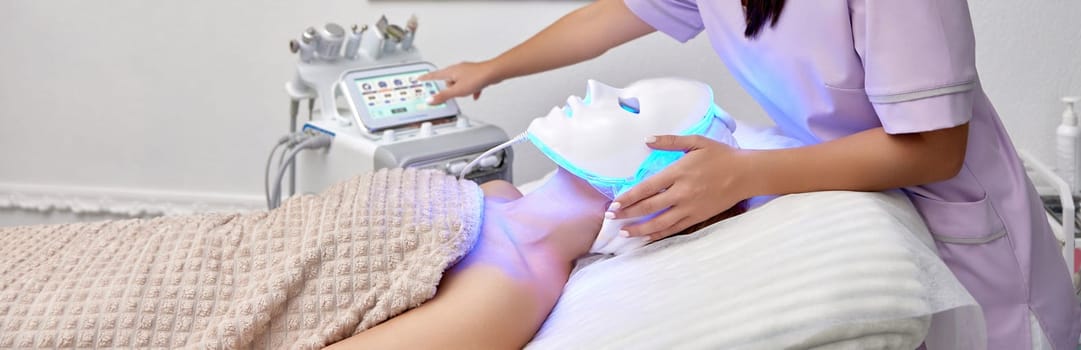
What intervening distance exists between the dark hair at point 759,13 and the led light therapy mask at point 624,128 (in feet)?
0.40

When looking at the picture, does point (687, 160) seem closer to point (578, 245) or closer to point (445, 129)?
point (578, 245)

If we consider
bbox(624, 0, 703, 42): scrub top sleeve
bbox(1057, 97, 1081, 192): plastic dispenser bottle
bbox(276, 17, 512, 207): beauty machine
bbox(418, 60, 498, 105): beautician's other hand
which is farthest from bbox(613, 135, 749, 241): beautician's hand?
bbox(1057, 97, 1081, 192): plastic dispenser bottle

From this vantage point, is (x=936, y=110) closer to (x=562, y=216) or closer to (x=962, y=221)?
(x=962, y=221)

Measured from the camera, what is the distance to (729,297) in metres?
0.96

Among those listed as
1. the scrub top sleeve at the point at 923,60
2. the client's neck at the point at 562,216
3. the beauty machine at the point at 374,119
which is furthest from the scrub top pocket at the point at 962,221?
the beauty machine at the point at 374,119

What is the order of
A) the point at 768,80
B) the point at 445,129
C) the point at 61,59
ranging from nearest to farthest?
the point at 768,80 → the point at 445,129 → the point at 61,59

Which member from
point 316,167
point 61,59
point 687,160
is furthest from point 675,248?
point 61,59

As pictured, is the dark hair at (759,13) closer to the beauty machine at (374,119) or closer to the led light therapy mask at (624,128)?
the led light therapy mask at (624,128)

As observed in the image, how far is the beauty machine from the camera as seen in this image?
1653 mm

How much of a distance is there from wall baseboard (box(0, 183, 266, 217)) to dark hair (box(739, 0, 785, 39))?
1716mm

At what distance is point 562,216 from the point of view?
1274mm

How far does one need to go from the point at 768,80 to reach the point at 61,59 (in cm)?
202

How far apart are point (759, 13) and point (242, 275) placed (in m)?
0.68

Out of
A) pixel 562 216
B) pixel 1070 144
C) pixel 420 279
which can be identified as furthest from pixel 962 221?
pixel 1070 144
